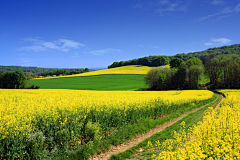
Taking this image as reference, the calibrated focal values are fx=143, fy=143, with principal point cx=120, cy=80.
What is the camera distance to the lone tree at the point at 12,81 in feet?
179

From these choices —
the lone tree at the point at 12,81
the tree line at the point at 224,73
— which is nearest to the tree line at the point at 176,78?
the tree line at the point at 224,73

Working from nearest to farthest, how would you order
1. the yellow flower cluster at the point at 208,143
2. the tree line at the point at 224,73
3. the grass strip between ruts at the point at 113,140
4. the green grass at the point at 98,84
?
Answer: 1. the yellow flower cluster at the point at 208,143
2. the grass strip between ruts at the point at 113,140
3. the tree line at the point at 224,73
4. the green grass at the point at 98,84

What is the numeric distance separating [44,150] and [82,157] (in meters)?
1.76

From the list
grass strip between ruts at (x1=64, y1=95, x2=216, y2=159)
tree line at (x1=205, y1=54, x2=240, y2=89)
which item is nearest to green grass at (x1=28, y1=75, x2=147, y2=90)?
tree line at (x1=205, y1=54, x2=240, y2=89)

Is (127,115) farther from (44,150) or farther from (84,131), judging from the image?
(44,150)

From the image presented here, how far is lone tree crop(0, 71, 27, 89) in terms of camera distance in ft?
179

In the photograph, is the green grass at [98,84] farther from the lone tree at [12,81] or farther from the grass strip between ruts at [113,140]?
the grass strip between ruts at [113,140]

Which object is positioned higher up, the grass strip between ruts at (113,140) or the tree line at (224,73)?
the tree line at (224,73)

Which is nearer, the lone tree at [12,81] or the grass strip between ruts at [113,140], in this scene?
the grass strip between ruts at [113,140]

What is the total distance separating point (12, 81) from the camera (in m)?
54.5

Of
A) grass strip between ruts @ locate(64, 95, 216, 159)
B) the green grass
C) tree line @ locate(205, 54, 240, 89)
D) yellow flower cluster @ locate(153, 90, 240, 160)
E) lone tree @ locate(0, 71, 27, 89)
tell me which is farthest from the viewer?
the green grass

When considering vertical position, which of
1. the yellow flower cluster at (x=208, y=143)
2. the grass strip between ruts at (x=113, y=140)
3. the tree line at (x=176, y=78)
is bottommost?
the grass strip between ruts at (x=113, y=140)

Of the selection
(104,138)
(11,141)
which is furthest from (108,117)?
(11,141)

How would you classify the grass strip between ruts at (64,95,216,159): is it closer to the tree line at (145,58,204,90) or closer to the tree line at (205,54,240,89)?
the tree line at (145,58,204,90)
